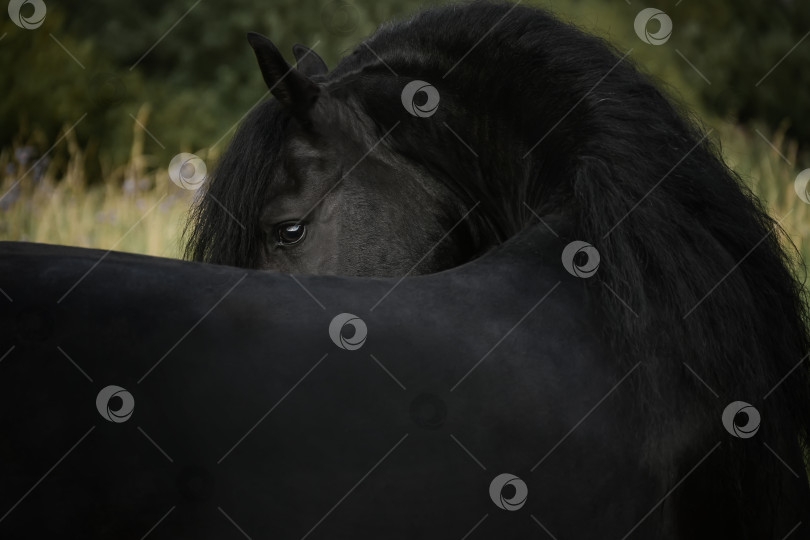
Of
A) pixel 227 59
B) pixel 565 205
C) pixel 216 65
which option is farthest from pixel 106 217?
pixel 216 65

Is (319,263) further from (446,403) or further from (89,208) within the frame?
(89,208)

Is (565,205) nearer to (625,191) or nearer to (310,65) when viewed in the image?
(625,191)

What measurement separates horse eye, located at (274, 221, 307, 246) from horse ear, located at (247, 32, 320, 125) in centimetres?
31

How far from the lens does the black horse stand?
176 centimetres

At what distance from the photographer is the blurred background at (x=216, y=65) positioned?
11.5 metres

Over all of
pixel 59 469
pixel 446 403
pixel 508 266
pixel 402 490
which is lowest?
pixel 59 469

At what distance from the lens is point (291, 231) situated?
255cm

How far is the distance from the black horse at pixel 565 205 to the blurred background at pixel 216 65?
762 cm

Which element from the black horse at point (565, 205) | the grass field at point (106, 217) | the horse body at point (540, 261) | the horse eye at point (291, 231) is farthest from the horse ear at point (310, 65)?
the grass field at point (106, 217)

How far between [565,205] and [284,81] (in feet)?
3.17

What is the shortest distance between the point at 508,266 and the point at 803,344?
824 mm

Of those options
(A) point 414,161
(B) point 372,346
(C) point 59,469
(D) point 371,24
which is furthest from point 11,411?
(D) point 371,24

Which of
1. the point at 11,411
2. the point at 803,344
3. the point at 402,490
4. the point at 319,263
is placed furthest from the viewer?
the point at 319,263

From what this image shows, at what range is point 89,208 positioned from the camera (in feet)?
23.4
